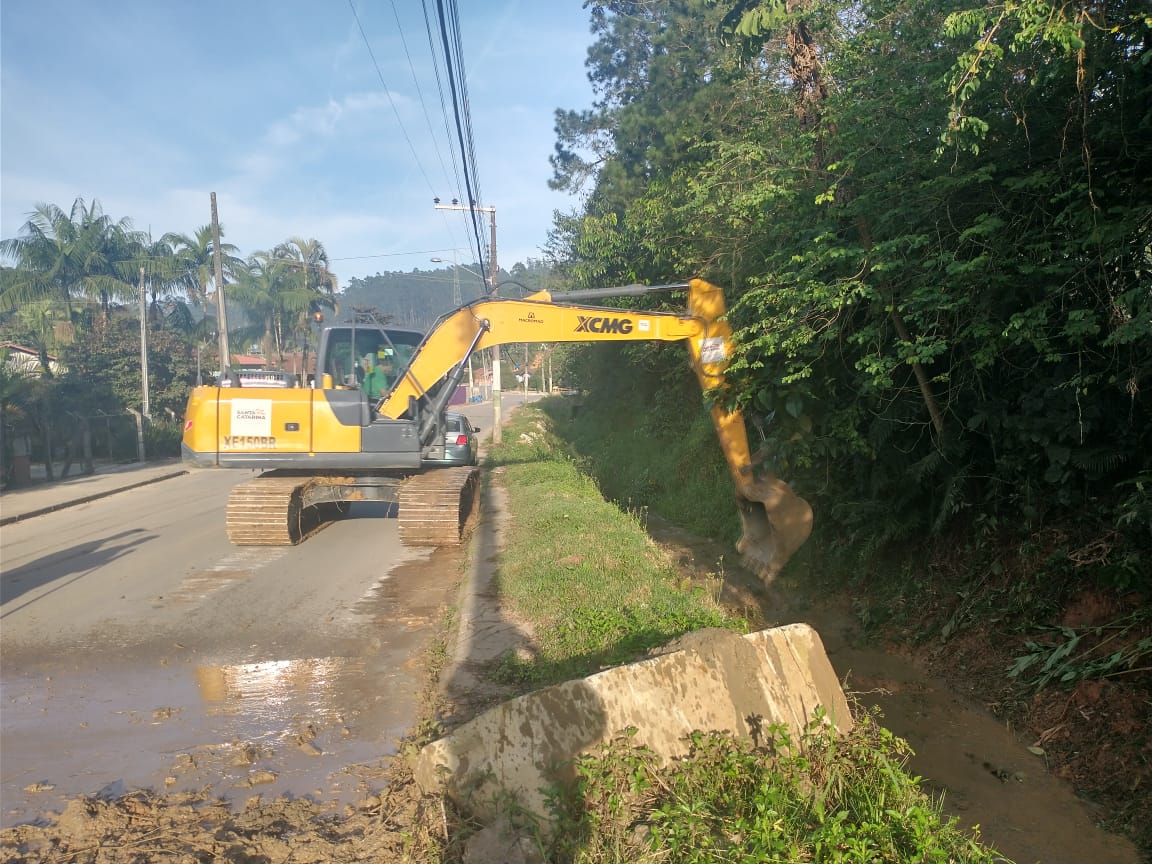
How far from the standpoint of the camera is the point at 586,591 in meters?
7.09

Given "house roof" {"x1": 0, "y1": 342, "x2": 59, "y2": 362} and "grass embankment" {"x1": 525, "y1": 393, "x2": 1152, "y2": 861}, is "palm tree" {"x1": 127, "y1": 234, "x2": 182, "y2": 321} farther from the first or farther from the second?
"grass embankment" {"x1": 525, "y1": 393, "x2": 1152, "y2": 861}

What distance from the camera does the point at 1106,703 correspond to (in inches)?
205

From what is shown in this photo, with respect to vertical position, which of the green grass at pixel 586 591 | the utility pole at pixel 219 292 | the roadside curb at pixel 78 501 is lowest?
the roadside curb at pixel 78 501

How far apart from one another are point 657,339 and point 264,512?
5352 millimetres

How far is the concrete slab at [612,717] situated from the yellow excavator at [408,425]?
470cm

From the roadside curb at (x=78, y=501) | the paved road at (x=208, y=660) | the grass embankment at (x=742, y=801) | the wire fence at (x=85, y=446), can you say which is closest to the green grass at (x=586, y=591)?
the grass embankment at (x=742, y=801)

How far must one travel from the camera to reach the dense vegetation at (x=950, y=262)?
5520mm

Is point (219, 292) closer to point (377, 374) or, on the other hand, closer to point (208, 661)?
point (377, 374)

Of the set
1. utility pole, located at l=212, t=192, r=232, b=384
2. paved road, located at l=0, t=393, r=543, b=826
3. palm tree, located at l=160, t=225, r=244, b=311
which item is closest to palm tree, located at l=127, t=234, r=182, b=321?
palm tree, located at l=160, t=225, r=244, b=311

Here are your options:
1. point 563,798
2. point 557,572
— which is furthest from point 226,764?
point 557,572

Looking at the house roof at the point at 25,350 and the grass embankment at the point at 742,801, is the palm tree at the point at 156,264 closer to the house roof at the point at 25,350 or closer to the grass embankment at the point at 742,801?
the house roof at the point at 25,350

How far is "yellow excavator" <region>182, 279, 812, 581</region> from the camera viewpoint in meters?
8.88

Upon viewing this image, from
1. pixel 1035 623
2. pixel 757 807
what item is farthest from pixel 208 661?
pixel 1035 623

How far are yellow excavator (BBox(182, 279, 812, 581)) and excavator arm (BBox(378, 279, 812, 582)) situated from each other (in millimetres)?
14
